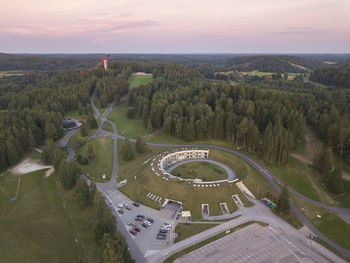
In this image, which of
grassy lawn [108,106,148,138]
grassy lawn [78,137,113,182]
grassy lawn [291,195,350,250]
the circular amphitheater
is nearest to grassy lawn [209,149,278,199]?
the circular amphitheater

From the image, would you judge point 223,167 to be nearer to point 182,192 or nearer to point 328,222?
point 182,192

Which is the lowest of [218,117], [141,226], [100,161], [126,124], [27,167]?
[141,226]

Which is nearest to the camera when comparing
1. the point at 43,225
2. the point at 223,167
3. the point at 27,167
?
the point at 43,225

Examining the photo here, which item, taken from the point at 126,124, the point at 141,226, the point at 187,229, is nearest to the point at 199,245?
the point at 187,229

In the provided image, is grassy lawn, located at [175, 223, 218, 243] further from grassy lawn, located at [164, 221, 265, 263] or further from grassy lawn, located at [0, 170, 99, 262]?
grassy lawn, located at [0, 170, 99, 262]

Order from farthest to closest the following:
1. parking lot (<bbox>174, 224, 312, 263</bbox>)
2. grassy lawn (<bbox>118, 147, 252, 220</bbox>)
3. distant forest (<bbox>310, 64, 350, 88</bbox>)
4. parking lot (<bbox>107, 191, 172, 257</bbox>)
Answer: distant forest (<bbox>310, 64, 350, 88</bbox>), grassy lawn (<bbox>118, 147, 252, 220</bbox>), parking lot (<bbox>107, 191, 172, 257</bbox>), parking lot (<bbox>174, 224, 312, 263</bbox>)

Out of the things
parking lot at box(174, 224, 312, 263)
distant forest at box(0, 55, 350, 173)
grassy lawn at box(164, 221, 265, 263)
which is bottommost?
parking lot at box(174, 224, 312, 263)

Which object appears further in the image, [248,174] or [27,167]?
[27,167]
